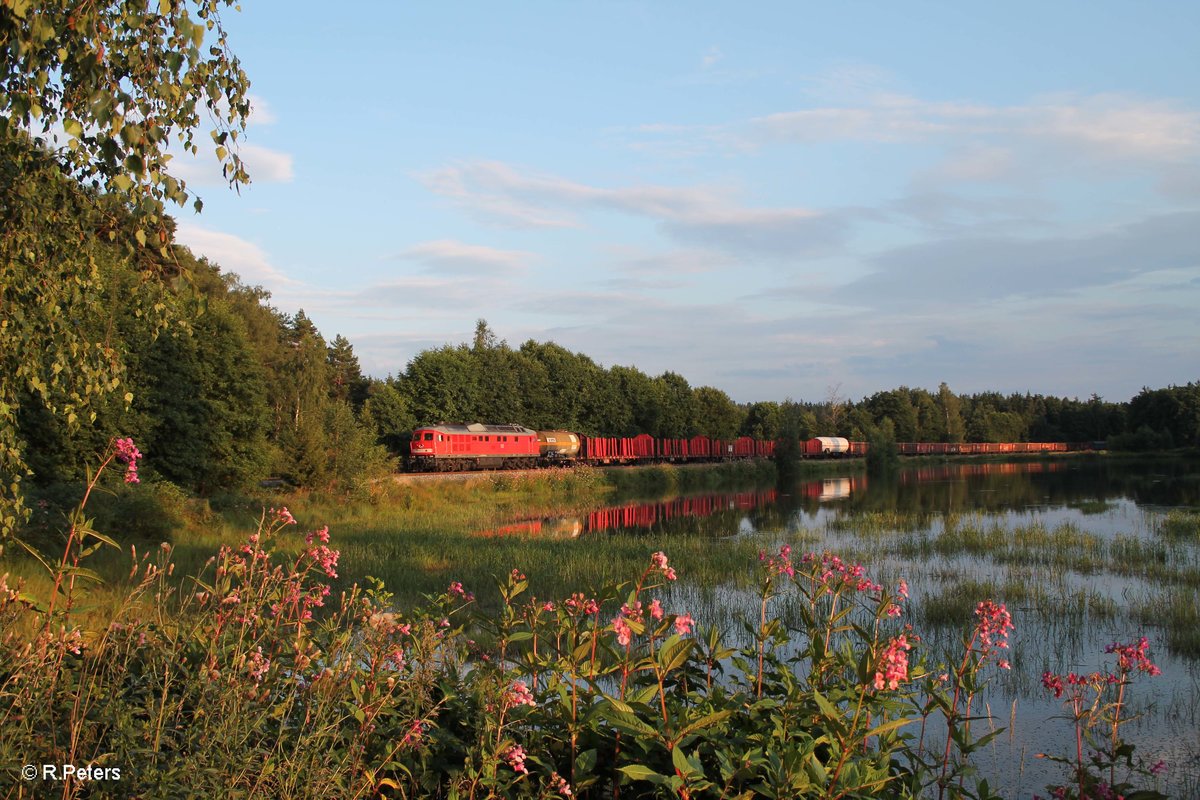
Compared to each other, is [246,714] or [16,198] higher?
[16,198]

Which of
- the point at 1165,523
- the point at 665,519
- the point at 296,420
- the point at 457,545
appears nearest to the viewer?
the point at 457,545

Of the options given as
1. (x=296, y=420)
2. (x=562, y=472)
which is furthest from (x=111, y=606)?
(x=562, y=472)

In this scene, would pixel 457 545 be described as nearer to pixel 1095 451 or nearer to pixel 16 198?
pixel 16 198

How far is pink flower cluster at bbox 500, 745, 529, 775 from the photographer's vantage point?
285cm

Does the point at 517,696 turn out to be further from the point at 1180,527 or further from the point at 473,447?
the point at 473,447

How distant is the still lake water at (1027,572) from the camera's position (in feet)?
25.5

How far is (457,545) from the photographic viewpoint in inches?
746

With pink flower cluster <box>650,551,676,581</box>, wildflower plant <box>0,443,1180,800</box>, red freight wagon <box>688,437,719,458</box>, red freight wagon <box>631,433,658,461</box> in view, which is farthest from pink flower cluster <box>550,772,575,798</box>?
red freight wagon <box>688,437,719,458</box>

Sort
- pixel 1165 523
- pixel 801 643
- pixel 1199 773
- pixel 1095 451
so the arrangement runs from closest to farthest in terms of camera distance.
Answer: pixel 1199 773 < pixel 801 643 < pixel 1165 523 < pixel 1095 451

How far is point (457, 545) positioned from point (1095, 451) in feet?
353

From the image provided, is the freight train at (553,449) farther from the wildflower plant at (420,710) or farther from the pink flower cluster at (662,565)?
the pink flower cluster at (662,565)

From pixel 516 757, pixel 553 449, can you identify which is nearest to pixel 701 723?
pixel 516 757

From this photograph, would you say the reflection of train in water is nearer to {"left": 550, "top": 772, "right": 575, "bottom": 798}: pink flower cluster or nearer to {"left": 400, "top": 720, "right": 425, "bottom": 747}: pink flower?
{"left": 400, "top": 720, "right": 425, "bottom": 747}: pink flower

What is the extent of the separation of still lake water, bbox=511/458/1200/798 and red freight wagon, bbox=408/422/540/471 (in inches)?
387
